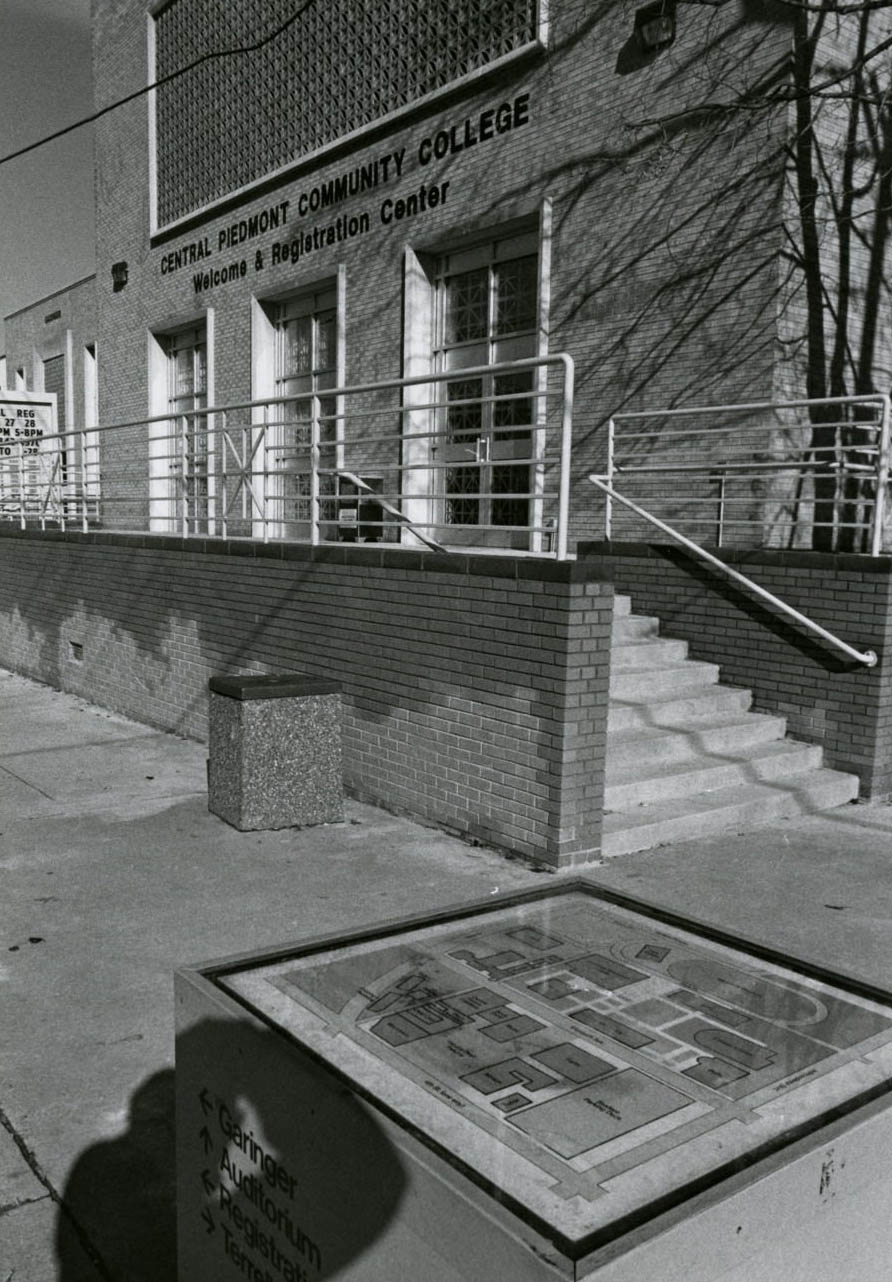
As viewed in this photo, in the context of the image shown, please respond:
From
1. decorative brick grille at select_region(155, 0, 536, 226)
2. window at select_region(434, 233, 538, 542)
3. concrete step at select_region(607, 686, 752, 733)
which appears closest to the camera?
concrete step at select_region(607, 686, 752, 733)

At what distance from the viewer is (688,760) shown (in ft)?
24.4

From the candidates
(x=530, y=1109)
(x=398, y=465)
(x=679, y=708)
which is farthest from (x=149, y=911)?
(x=398, y=465)

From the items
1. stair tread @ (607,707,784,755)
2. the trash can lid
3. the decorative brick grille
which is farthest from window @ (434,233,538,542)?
the trash can lid

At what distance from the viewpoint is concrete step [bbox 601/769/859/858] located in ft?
21.2

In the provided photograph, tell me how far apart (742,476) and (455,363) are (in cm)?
483

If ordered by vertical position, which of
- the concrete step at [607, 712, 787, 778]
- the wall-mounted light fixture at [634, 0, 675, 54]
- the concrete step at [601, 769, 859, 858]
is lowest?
the concrete step at [601, 769, 859, 858]

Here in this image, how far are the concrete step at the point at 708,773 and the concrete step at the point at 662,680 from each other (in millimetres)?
688

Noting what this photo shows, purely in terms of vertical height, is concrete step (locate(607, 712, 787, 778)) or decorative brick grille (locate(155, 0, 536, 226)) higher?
decorative brick grille (locate(155, 0, 536, 226))

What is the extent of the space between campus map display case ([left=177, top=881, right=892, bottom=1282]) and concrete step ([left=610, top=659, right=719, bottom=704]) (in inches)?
216

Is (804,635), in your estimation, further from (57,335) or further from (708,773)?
(57,335)

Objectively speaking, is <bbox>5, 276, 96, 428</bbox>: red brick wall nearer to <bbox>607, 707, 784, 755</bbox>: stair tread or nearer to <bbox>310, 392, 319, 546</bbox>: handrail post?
<bbox>310, 392, 319, 546</bbox>: handrail post

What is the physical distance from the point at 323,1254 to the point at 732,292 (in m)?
9.01

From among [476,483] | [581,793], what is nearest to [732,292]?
[476,483]

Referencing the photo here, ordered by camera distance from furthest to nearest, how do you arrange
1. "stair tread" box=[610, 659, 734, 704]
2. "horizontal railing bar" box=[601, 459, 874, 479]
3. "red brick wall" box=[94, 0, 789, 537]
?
"red brick wall" box=[94, 0, 789, 537] < "horizontal railing bar" box=[601, 459, 874, 479] < "stair tread" box=[610, 659, 734, 704]
